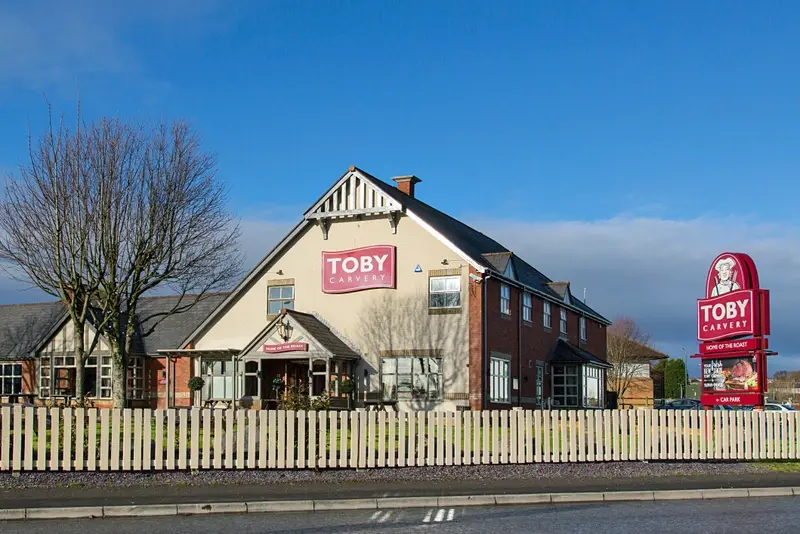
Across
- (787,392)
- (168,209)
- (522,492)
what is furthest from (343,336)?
(787,392)

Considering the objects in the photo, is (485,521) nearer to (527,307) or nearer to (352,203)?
(352,203)

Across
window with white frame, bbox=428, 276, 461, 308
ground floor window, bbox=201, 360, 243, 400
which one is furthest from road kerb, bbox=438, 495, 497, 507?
ground floor window, bbox=201, 360, 243, 400

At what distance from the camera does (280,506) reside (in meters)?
14.0

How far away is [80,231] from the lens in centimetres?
2600

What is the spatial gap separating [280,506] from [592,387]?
30.6 m

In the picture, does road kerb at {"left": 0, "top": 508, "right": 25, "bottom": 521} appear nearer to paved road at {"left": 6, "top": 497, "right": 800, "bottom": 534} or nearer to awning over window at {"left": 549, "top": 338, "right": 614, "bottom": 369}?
paved road at {"left": 6, "top": 497, "right": 800, "bottom": 534}

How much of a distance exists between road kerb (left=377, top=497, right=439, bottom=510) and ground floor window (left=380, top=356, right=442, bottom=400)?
18.1 meters

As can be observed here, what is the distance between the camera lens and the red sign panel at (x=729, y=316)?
72.6 ft

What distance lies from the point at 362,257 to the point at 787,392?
61.1 m

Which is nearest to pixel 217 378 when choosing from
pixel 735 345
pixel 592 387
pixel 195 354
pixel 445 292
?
pixel 195 354

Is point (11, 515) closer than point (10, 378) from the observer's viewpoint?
Yes

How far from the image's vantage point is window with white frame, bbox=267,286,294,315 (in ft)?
117

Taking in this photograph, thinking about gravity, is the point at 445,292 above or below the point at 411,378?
above

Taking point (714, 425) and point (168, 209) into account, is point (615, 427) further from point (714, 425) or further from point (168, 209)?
point (168, 209)
